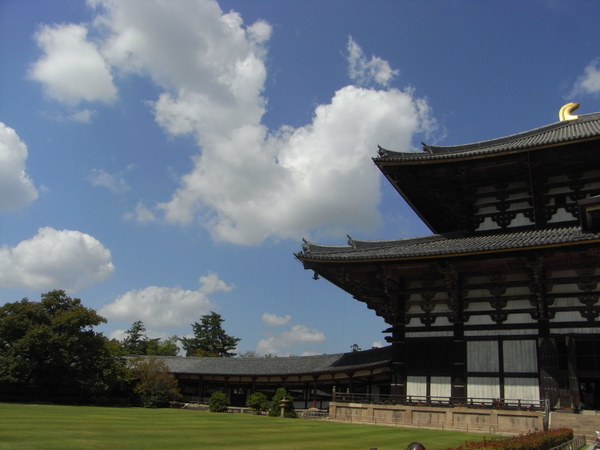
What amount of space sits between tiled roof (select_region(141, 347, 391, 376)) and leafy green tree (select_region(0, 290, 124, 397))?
7651 mm

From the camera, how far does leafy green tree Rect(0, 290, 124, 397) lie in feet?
129

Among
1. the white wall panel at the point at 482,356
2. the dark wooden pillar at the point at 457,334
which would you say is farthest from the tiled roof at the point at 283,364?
the white wall panel at the point at 482,356

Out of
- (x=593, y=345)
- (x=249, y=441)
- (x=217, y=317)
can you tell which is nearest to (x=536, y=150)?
(x=593, y=345)

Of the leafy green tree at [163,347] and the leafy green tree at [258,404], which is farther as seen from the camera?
the leafy green tree at [163,347]

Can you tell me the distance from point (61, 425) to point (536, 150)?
21256 mm

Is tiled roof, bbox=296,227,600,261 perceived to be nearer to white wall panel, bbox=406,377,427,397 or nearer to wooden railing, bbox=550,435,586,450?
white wall panel, bbox=406,377,427,397

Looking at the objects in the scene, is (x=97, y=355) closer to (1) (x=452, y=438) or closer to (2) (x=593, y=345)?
(1) (x=452, y=438)

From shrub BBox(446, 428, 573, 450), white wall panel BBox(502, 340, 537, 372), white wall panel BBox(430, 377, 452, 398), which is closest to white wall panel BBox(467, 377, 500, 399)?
white wall panel BBox(502, 340, 537, 372)

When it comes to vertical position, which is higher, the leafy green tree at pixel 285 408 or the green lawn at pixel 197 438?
the green lawn at pixel 197 438

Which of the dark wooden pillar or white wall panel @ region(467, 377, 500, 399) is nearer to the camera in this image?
white wall panel @ region(467, 377, 500, 399)

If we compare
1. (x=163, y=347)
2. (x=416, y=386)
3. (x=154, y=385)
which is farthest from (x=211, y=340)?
(x=416, y=386)

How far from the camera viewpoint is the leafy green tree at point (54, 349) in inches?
1545

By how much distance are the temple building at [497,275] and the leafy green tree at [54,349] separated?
84.6 ft

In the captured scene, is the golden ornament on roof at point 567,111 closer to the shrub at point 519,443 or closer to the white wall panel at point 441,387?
the white wall panel at point 441,387
